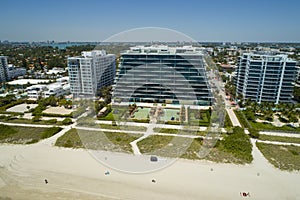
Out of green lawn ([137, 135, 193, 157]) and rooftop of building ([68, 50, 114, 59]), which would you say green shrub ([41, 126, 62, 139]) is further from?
rooftop of building ([68, 50, 114, 59])

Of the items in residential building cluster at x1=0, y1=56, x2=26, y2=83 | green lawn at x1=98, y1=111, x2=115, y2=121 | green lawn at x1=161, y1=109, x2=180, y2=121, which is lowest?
green lawn at x1=98, y1=111, x2=115, y2=121

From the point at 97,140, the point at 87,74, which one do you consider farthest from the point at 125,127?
the point at 87,74

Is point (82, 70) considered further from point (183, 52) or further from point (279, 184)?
→ point (279, 184)

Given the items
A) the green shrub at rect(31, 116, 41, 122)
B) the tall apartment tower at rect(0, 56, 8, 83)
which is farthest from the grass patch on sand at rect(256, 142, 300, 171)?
the tall apartment tower at rect(0, 56, 8, 83)

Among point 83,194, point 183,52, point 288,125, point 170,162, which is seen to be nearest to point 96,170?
point 83,194

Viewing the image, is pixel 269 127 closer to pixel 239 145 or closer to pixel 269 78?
pixel 239 145

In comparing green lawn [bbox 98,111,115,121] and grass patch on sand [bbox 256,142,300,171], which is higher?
green lawn [bbox 98,111,115,121]
